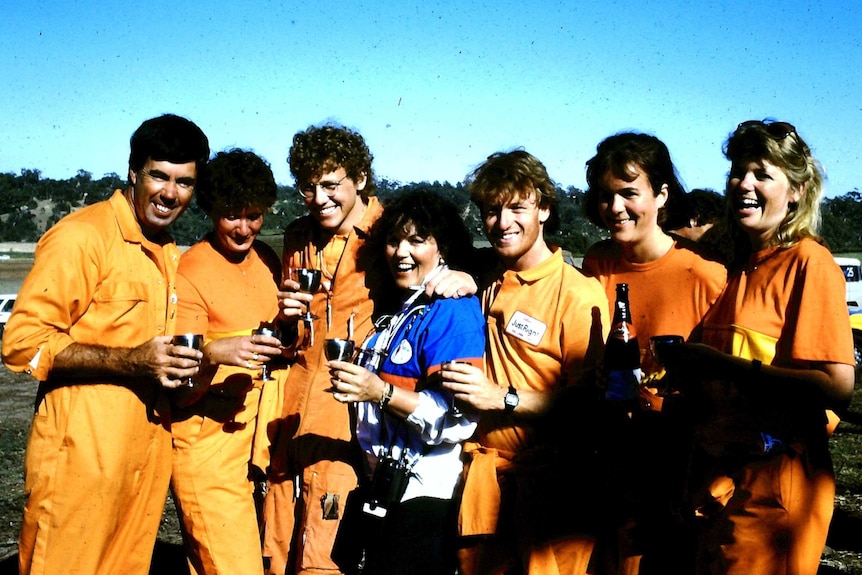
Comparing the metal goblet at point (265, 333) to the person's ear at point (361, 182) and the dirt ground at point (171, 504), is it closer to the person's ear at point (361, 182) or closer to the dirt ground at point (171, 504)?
the person's ear at point (361, 182)

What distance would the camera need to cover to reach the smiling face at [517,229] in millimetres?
3559

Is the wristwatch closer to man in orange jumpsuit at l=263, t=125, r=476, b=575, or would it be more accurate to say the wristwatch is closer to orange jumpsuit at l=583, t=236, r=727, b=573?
orange jumpsuit at l=583, t=236, r=727, b=573

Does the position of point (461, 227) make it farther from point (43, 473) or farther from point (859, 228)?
point (859, 228)

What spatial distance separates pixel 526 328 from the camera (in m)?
3.47

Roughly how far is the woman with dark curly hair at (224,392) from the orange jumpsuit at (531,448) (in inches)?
51.7

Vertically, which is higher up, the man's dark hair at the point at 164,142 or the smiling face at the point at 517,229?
the man's dark hair at the point at 164,142

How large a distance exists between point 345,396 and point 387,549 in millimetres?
792

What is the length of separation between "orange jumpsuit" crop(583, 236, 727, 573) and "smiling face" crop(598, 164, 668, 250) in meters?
0.15

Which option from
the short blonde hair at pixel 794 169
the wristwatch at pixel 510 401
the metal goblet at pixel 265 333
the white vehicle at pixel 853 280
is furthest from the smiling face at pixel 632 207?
the white vehicle at pixel 853 280

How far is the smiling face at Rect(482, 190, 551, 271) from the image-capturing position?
11.7 ft

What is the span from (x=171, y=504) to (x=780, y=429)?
20.5 ft

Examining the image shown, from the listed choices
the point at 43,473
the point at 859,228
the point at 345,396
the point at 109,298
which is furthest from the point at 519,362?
the point at 859,228

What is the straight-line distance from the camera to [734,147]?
3.51 metres

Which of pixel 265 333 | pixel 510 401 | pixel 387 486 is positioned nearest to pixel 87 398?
pixel 265 333
